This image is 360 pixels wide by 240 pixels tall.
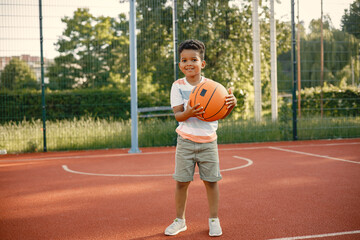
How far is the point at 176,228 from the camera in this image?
2.92m

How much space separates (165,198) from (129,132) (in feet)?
15.7

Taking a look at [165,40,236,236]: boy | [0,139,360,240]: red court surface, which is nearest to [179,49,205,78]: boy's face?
[165,40,236,236]: boy

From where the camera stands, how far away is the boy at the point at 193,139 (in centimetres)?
286

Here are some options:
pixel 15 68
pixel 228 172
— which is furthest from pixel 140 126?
pixel 228 172

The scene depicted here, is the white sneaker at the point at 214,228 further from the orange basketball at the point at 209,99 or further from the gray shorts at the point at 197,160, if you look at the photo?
the orange basketball at the point at 209,99

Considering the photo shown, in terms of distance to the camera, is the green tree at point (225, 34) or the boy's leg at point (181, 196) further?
the green tree at point (225, 34)

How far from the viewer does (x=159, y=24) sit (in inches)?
380

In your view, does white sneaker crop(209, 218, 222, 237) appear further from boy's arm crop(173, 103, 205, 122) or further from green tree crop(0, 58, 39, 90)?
green tree crop(0, 58, 39, 90)

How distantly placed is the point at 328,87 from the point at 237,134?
553 cm

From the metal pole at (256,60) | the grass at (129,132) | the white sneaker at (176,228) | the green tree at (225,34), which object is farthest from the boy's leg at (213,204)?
the metal pole at (256,60)

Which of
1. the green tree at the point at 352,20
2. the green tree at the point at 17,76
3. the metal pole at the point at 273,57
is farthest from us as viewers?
the metal pole at the point at 273,57

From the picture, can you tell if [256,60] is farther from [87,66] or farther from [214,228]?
[214,228]

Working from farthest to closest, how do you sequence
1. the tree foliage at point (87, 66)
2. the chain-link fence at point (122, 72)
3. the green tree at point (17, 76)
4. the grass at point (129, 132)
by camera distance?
1. the tree foliage at point (87, 66)
2. the grass at point (129, 132)
3. the chain-link fence at point (122, 72)
4. the green tree at point (17, 76)

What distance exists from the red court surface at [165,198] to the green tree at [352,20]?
14.4 feet
